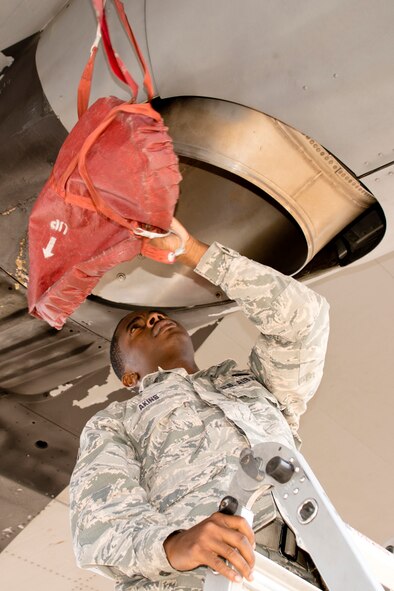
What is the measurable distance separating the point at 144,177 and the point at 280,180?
42 centimetres

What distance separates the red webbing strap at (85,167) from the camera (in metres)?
1.71

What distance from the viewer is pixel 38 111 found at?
2.08 m

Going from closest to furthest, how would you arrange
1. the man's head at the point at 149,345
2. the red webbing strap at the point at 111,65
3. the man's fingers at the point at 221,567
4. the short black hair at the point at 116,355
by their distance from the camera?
1. the man's fingers at the point at 221,567
2. the red webbing strap at the point at 111,65
3. the man's head at the point at 149,345
4. the short black hair at the point at 116,355

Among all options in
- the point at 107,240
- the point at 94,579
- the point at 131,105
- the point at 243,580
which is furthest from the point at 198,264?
the point at 94,579

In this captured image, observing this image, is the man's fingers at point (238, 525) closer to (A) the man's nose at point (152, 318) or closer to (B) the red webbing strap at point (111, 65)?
(B) the red webbing strap at point (111, 65)

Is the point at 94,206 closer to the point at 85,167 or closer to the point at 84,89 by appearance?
the point at 85,167

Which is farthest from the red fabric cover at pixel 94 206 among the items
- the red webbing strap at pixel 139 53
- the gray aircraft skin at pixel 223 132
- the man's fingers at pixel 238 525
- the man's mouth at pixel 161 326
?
the man's fingers at pixel 238 525

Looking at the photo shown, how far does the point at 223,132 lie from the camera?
1.91 m

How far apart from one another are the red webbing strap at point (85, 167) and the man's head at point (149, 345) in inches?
27.9

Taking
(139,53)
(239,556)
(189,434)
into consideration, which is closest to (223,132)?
(139,53)

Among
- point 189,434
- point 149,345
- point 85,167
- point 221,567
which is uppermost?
point 85,167

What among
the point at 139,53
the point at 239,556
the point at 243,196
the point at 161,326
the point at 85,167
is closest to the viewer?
the point at 239,556

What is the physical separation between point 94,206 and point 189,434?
1.90 feet

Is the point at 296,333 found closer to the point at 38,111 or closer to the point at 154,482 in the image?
the point at 154,482
